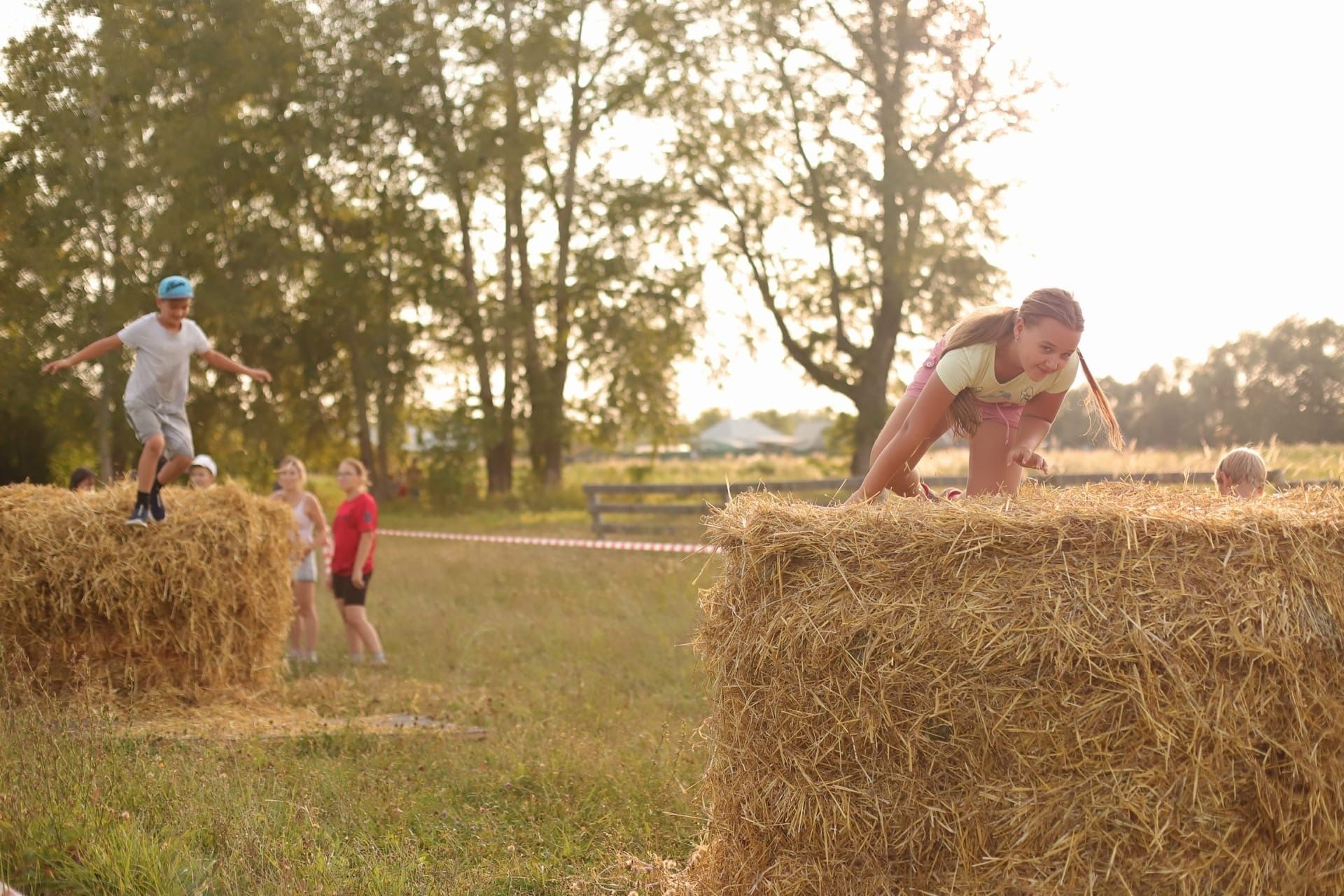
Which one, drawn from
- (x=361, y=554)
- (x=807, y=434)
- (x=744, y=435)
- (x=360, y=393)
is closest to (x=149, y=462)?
(x=361, y=554)

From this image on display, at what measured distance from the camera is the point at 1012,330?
4.68 meters

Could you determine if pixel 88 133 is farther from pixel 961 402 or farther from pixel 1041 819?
pixel 1041 819

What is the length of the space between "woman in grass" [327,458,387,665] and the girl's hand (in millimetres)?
5789

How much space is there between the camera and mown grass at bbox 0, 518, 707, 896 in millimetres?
4008

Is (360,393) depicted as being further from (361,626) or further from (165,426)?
(165,426)

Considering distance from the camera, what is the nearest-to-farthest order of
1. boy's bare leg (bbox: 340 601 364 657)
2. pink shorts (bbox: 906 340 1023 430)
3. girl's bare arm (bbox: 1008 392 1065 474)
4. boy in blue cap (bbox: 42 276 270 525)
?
pink shorts (bbox: 906 340 1023 430) < girl's bare arm (bbox: 1008 392 1065 474) < boy in blue cap (bbox: 42 276 270 525) < boy's bare leg (bbox: 340 601 364 657)

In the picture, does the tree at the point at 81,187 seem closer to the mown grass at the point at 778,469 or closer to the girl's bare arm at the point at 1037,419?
the mown grass at the point at 778,469

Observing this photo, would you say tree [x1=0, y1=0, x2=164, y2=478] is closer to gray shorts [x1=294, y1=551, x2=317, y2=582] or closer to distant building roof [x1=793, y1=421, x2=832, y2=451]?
gray shorts [x1=294, y1=551, x2=317, y2=582]

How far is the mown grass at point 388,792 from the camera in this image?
4008 mm

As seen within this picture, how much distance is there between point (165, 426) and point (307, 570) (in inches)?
105

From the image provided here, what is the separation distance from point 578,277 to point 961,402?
2454cm

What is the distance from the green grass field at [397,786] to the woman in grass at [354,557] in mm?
289

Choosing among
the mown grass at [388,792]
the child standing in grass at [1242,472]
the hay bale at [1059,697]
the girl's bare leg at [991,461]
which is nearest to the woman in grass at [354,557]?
the mown grass at [388,792]

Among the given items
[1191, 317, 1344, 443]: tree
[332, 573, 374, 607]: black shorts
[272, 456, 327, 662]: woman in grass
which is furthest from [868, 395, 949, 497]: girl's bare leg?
[1191, 317, 1344, 443]: tree
